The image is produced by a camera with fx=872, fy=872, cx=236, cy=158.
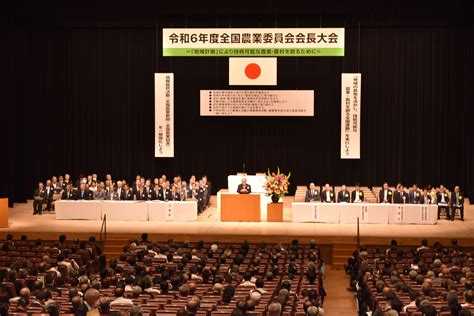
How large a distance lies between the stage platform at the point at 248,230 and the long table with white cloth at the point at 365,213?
0.83 feet

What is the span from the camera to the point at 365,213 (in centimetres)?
2370

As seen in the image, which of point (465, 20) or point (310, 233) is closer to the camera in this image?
point (310, 233)

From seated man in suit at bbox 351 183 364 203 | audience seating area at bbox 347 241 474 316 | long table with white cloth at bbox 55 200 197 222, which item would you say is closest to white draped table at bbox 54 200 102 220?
long table with white cloth at bbox 55 200 197 222

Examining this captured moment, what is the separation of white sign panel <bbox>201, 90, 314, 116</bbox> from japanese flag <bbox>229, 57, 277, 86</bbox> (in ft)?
1.52

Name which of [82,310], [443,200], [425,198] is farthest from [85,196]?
[82,310]

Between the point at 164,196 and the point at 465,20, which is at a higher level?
the point at 465,20

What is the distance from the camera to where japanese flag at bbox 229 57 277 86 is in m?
29.0

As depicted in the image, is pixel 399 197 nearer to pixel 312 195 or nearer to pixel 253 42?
pixel 312 195

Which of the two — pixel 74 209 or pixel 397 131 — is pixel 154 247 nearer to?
pixel 74 209

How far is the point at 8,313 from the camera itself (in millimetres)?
10867

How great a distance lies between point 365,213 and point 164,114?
896 centimetres

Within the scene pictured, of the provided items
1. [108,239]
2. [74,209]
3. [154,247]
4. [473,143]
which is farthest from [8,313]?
[473,143]

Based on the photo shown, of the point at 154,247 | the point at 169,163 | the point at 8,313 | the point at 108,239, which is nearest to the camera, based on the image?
the point at 8,313

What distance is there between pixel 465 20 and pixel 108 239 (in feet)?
47.4
